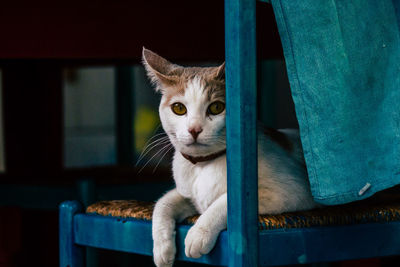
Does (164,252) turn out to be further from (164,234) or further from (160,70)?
(160,70)

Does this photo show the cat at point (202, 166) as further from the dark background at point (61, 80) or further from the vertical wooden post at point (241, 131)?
the dark background at point (61, 80)

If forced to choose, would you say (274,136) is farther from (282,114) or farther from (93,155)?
(93,155)

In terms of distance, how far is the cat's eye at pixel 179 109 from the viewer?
1082 millimetres

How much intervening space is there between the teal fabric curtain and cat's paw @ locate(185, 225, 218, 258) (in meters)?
0.19

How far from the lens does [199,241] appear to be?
94cm

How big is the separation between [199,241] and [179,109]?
27cm

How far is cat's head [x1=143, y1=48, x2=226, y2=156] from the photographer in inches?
41.0

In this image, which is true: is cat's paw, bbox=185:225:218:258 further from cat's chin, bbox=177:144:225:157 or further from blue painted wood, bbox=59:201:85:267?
blue painted wood, bbox=59:201:85:267

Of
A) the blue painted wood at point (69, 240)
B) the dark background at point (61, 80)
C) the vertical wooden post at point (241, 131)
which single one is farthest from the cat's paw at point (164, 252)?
the dark background at point (61, 80)

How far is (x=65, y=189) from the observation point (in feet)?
6.26

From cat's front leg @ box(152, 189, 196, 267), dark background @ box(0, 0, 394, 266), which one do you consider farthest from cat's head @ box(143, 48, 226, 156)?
dark background @ box(0, 0, 394, 266)

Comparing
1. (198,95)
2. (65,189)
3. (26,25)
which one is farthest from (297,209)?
(65,189)

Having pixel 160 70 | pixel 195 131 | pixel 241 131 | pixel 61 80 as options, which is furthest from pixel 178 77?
pixel 61 80

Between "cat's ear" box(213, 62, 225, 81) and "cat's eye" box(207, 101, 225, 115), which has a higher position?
"cat's ear" box(213, 62, 225, 81)
